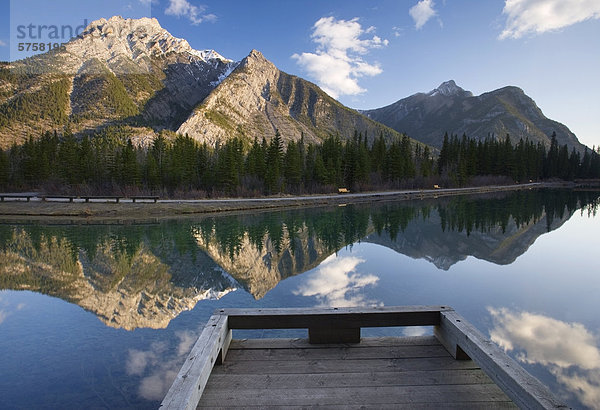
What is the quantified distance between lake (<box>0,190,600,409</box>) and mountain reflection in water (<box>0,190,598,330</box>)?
0.31ft

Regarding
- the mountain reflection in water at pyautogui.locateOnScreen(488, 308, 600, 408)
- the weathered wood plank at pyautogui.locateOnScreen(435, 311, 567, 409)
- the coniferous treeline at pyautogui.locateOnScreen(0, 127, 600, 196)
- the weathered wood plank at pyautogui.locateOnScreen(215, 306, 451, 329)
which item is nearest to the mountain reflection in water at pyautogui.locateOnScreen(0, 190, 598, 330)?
the mountain reflection in water at pyautogui.locateOnScreen(488, 308, 600, 408)

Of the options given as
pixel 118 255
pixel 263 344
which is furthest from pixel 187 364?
pixel 118 255

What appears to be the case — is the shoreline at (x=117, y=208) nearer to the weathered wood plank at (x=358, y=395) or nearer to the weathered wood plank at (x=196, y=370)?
the weathered wood plank at (x=196, y=370)

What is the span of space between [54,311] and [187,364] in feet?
29.9

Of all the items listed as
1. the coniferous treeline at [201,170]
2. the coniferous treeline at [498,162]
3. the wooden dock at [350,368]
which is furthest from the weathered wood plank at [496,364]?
the coniferous treeline at [498,162]

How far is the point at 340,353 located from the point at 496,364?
1954mm

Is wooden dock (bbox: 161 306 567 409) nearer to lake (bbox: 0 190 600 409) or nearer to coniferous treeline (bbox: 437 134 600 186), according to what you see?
lake (bbox: 0 190 600 409)

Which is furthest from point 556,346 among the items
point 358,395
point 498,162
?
point 498,162

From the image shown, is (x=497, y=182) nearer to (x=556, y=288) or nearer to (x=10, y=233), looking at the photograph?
(x=556, y=288)

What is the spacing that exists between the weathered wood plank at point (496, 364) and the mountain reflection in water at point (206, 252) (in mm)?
6437

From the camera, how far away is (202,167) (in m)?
56.2

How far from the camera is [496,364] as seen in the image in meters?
3.33

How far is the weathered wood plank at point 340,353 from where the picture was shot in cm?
450

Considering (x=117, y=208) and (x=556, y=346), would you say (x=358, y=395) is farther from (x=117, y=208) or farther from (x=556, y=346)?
(x=117, y=208)
